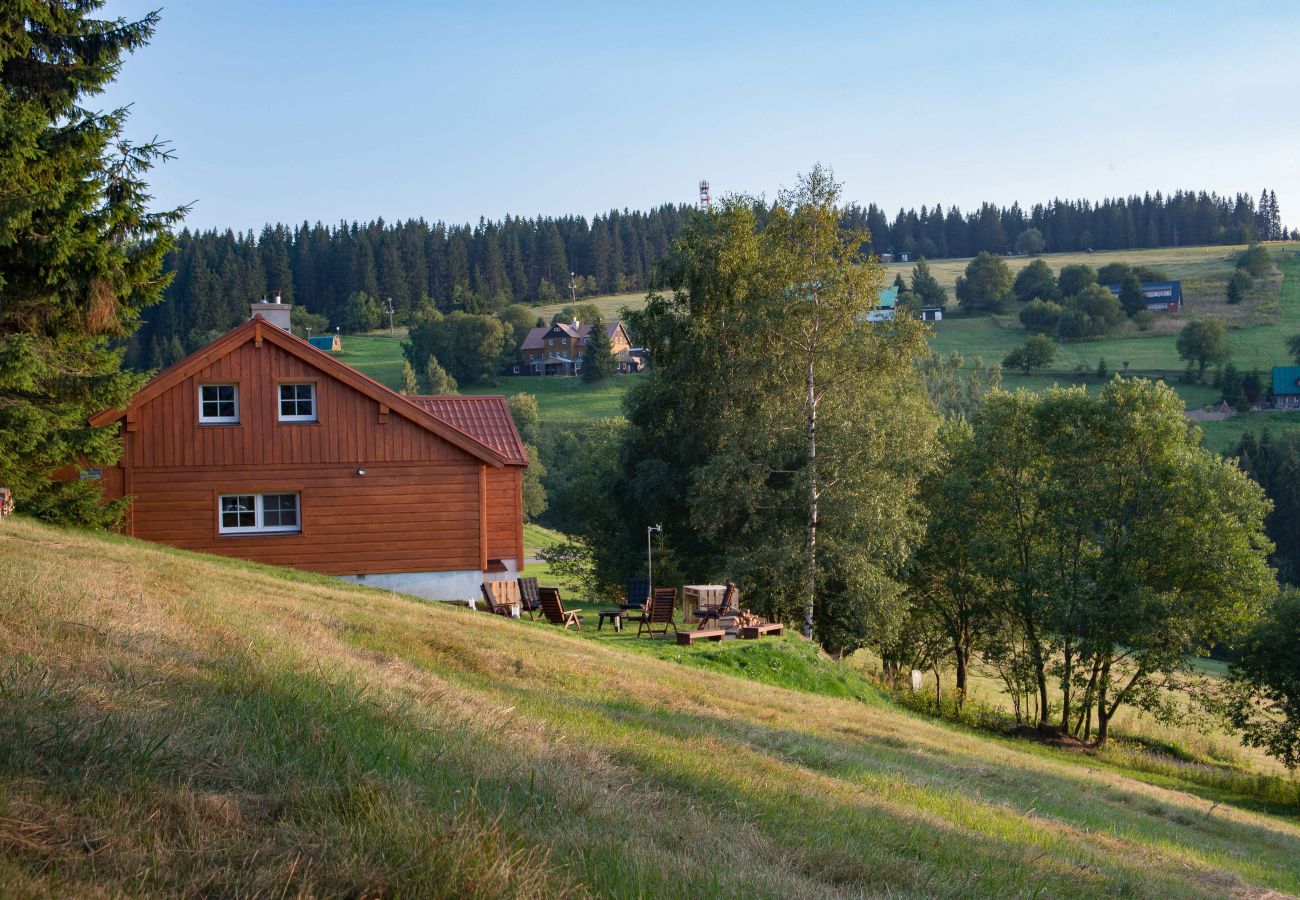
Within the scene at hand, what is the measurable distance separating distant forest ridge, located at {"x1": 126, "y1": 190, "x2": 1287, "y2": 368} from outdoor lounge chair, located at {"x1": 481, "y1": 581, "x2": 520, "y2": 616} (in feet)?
240

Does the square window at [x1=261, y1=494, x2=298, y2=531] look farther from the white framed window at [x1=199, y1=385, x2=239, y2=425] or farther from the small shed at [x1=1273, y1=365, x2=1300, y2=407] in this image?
the small shed at [x1=1273, y1=365, x2=1300, y2=407]

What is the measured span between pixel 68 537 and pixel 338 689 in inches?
503

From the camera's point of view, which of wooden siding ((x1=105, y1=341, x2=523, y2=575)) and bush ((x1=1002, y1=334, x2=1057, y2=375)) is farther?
→ bush ((x1=1002, y1=334, x2=1057, y2=375))

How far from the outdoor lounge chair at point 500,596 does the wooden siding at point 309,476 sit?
2070mm

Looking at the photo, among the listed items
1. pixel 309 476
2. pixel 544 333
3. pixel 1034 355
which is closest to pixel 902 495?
pixel 309 476

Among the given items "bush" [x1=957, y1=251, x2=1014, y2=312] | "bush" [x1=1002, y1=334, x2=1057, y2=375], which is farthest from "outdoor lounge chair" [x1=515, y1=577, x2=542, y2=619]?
"bush" [x1=957, y1=251, x2=1014, y2=312]

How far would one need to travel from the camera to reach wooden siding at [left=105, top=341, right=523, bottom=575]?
2292cm

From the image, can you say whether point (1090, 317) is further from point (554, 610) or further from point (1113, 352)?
point (554, 610)

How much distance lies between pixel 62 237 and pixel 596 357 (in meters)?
75.3

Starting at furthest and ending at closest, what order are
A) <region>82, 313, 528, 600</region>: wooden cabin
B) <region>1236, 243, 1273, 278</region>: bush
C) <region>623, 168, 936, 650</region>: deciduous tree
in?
<region>1236, 243, 1273, 278</region>: bush
<region>623, 168, 936, 650</region>: deciduous tree
<region>82, 313, 528, 600</region>: wooden cabin

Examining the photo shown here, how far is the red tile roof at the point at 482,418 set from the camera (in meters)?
26.0

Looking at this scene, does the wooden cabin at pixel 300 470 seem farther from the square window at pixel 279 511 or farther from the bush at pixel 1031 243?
the bush at pixel 1031 243

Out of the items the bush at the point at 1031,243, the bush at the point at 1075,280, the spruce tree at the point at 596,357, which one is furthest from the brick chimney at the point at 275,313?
the bush at the point at 1031,243

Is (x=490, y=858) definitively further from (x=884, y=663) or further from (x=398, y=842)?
(x=884, y=663)
